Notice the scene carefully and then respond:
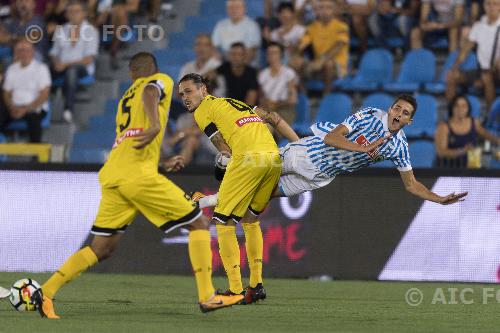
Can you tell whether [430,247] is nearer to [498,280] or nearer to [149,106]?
[498,280]

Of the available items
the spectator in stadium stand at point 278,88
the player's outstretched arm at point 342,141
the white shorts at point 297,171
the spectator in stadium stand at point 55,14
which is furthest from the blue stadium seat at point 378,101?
the player's outstretched arm at point 342,141

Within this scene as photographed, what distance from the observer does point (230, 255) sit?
439 inches

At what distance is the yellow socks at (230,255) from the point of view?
36.5ft

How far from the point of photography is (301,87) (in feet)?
57.3

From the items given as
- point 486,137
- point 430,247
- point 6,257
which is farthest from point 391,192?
point 6,257

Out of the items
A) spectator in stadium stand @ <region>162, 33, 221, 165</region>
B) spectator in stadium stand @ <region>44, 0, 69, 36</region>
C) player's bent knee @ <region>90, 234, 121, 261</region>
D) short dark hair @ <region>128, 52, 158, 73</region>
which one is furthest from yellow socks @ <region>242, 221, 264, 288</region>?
spectator in stadium stand @ <region>44, 0, 69, 36</region>

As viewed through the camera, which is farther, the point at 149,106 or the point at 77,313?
the point at 77,313

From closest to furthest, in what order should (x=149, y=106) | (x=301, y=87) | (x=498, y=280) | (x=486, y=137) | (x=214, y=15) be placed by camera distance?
1. (x=149, y=106)
2. (x=498, y=280)
3. (x=486, y=137)
4. (x=301, y=87)
5. (x=214, y=15)

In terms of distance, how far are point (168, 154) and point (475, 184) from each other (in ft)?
14.5

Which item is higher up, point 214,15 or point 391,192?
point 214,15

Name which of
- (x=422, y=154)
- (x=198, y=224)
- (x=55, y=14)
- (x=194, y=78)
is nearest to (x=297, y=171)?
(x=194, y=78)

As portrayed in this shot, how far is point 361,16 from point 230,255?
7.51 meters

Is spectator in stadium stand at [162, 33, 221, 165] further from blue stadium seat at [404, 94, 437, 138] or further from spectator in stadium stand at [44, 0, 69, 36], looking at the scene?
blue stadium seat at [404, 94, 437, 138]

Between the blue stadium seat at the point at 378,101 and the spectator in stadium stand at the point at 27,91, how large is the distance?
14.9ft
